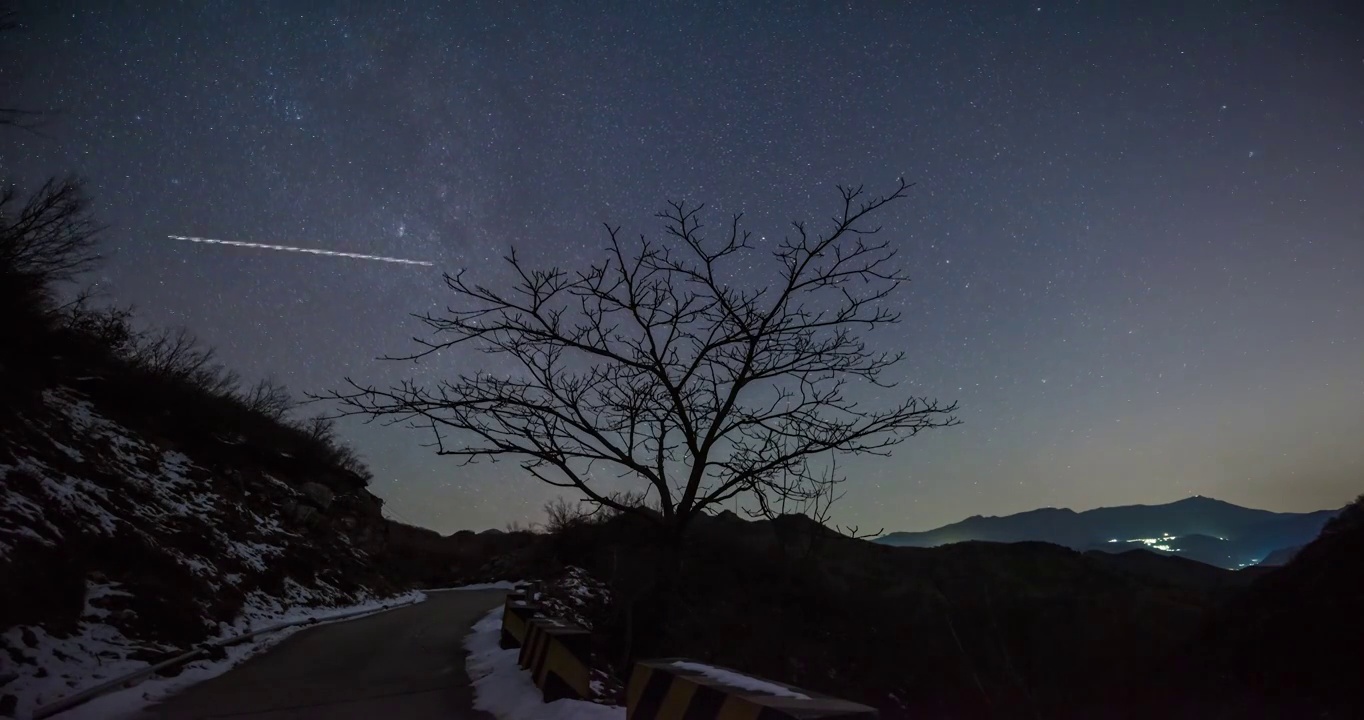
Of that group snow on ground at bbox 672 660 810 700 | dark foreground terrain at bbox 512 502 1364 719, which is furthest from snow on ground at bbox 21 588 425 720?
snow on ground at bbox 672 660 810 700

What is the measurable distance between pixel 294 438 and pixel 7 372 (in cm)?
1799

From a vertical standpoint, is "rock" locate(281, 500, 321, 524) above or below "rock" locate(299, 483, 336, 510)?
below

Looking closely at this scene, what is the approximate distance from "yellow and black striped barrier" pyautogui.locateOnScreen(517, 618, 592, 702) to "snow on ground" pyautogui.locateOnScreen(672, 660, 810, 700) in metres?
1.94

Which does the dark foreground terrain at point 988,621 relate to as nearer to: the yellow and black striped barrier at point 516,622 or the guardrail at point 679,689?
the guardrail at point 679,689

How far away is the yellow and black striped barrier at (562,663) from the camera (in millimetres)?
Result: 5575

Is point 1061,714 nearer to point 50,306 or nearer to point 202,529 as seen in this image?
point 202,529

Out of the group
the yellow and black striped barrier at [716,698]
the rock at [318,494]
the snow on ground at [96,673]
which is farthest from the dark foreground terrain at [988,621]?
the rock at [318,494]

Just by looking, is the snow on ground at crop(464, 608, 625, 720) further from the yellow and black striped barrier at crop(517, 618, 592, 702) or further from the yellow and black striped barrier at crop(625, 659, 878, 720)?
the yellow and black striped barrier at crop(625, 659, 878, 720)

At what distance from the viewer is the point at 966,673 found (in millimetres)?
61812

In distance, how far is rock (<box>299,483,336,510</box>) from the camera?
73.9 feet

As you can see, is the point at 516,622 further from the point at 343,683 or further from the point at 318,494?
the point at 318,494

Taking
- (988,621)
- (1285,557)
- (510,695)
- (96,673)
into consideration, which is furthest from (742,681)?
(988,621)

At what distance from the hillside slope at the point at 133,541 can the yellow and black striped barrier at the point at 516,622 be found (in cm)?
390

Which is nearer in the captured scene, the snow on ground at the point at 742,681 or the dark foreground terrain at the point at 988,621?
the snow on ground at the point at 742,681
